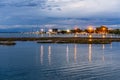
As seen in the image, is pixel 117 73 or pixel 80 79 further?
pixel 117 73

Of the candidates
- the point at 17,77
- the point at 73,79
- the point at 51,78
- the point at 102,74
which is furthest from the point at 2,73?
the point at 102,74

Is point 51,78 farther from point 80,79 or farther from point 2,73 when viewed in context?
point 2,73

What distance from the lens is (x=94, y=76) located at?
31906mm

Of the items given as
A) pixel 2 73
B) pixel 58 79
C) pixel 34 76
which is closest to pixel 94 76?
pixel 58 79

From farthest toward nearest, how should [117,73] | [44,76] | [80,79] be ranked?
1. [117,73]
2. [44,76]
3. [80,79]

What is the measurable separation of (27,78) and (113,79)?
31.2ft

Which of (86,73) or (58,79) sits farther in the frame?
(86,73)

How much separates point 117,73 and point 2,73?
46.7 ft

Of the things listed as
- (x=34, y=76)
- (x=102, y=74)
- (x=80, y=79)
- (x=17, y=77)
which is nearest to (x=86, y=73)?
(x=102, y=74)

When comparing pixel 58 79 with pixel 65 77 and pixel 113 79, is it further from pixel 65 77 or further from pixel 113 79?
pixel 113 79

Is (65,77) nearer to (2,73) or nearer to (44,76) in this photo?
(44,76)

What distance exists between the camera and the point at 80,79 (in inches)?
1176

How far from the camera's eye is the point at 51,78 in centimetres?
3033

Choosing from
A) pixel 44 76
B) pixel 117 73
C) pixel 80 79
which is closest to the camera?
pixel 80 79
